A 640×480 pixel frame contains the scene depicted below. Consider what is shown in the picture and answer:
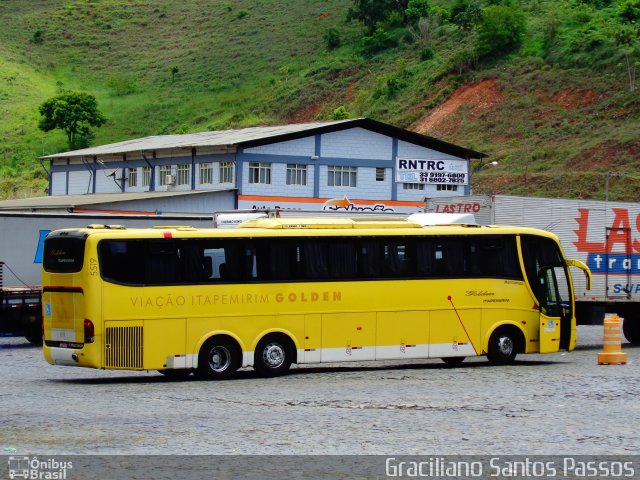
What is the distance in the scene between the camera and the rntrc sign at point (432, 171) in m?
61.8

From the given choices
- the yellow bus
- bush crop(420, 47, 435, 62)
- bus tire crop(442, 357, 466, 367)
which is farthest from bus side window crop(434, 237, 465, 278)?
bush crop(420, 47, 435, 62)

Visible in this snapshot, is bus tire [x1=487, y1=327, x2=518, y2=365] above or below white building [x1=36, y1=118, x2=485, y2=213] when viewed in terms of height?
below

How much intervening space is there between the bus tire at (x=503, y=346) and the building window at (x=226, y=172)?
34252 millimetres

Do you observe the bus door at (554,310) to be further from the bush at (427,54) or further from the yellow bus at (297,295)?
the bush at (427,54)

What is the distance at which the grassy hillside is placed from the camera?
7869 cm

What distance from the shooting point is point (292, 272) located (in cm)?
2414

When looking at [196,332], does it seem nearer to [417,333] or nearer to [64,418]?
[417,333]

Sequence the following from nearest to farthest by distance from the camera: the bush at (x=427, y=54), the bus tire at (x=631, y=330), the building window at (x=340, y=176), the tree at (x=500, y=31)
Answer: the bus tire at (x=631, y=330), the building window at (x=340, y=176), the tree at (x=500, y=31), the bush at (x=427, y=54)

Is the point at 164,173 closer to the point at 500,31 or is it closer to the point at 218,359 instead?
the point at 500,31

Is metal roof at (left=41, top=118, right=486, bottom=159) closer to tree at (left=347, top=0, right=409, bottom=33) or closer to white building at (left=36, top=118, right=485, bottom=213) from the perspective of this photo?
white building at (left=36, top=118, right=485, bottom=213)

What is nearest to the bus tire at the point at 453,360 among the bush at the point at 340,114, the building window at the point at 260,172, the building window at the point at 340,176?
the building window at the point at 260,172

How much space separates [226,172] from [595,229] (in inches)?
1253

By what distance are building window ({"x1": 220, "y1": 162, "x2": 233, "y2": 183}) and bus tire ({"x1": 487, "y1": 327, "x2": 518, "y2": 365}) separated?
112 feet

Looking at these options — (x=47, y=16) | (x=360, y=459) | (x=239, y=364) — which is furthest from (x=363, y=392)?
(x=47, y=16)
